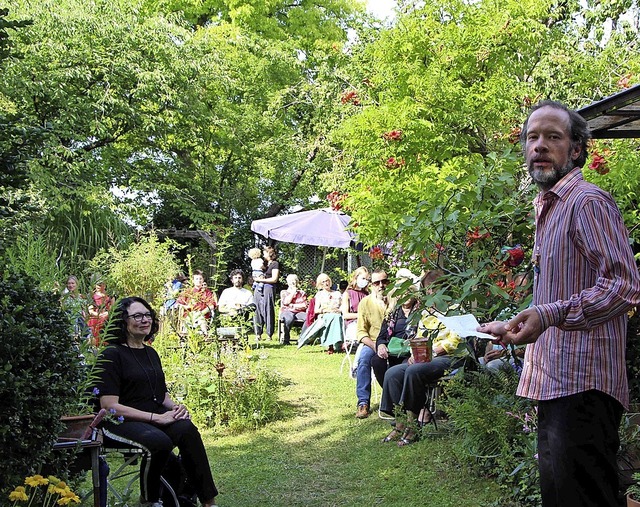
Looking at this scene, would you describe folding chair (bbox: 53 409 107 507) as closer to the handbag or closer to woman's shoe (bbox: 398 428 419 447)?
woman's shoe (bbox: 398 428 419 447)

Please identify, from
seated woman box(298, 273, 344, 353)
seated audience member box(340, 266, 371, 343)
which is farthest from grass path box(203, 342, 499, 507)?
seated woman box(298, 273, 344, 353)

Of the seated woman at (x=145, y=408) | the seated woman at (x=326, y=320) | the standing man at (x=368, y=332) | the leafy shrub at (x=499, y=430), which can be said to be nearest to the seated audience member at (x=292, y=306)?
the seated woman at (x=326, y=320)

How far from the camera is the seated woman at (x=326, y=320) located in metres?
13.3

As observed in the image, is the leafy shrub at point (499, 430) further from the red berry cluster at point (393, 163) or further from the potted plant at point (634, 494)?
the red berry cluster at point (393, 163)

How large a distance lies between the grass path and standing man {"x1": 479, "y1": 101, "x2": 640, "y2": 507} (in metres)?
2.71

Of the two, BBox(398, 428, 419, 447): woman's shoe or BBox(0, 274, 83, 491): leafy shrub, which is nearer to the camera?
BBox(0, 274, 83, 491): leafy shrub

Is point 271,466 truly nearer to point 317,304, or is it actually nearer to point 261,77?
point 317,304

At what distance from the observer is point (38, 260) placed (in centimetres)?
482

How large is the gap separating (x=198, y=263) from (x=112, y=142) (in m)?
4.86

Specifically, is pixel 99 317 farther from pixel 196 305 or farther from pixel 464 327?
pixel 196 305

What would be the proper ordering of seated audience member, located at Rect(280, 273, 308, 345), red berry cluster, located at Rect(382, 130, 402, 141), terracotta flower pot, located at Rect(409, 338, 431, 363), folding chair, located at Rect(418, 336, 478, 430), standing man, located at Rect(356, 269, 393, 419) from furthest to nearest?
seated audience member, located at Rect(280, 273, 308, 345) → red berry cluster, located at Rect(382, 130, 402, 141) → standing man, located at Rect(356, 269, 393, 419) → terracotta flower pot, located at Rect(409, 338, 431, 363) → folding chair, located at Rect(418, 336, 478, 430)

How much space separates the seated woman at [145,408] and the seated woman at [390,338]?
288cm

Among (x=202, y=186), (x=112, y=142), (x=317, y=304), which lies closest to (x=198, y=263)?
(x=202, y=186)

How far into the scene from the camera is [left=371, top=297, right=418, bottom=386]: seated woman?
293 inches
